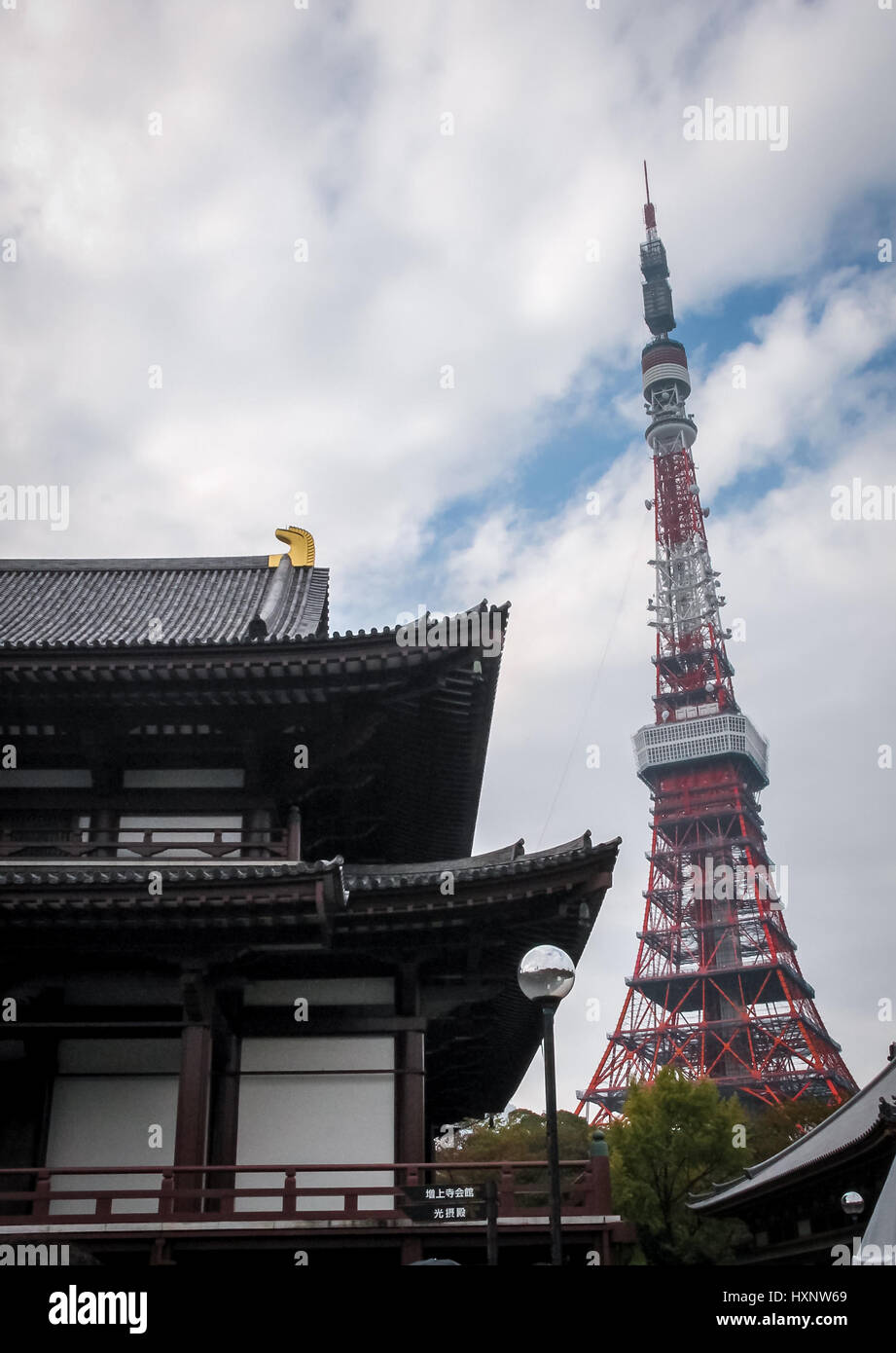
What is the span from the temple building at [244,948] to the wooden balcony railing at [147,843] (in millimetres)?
Result: 50

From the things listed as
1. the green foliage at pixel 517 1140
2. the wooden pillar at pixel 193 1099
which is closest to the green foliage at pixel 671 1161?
the green foliage at pixel 517 1140

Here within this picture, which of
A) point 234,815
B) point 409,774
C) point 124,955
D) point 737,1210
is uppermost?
point 409,774

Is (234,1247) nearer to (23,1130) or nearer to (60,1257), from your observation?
(60,1257)

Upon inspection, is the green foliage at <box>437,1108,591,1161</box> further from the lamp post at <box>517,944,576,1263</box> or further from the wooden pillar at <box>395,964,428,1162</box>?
the lamp post at <box>517,944,576,1263</box>

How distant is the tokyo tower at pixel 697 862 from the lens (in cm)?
8344

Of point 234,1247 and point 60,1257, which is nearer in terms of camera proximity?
point 60,1257

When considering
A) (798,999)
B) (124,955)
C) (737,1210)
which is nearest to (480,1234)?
(124,955)

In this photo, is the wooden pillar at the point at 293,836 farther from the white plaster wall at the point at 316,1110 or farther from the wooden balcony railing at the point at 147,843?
the white plaster wall at the point at 316,1110

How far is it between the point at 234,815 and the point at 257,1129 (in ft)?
13.2

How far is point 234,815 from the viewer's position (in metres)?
14.9

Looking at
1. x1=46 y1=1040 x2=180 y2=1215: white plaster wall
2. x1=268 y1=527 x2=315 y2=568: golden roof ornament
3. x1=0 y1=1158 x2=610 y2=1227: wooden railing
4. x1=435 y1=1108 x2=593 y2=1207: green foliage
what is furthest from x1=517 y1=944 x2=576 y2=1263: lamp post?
x1=435 y1=1108 x2=593 y2=1207: green foliage

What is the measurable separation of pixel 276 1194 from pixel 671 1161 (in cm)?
4163

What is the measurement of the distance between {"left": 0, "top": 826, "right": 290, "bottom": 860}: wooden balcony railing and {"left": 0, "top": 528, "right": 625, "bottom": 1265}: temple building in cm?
5

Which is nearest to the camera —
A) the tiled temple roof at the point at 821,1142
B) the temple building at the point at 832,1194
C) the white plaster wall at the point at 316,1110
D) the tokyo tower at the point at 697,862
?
the white plaster wall at the point at 316,1110
